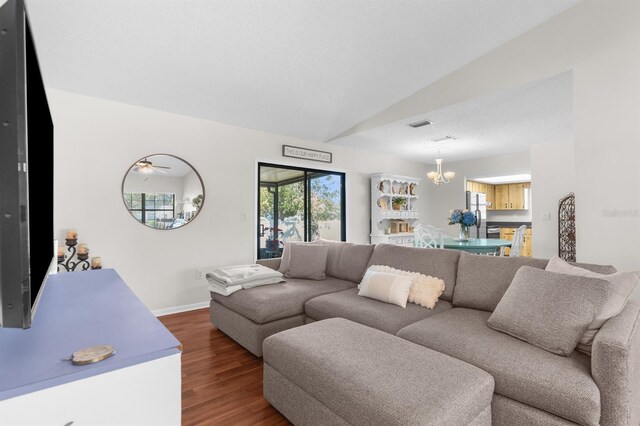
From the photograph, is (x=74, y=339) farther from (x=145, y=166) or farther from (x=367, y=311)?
(x=145, y=166)

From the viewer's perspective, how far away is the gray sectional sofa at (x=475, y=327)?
4.36 ft

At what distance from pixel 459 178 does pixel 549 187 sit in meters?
2.82

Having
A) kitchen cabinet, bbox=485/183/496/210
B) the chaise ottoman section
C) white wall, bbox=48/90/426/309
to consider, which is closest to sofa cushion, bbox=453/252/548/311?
the chaise ottoman section

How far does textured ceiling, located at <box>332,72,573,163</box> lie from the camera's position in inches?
133

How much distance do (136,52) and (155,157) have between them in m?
1.22

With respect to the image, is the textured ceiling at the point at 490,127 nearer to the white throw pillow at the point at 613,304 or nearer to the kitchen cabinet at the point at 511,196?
the white throw pillow at the point at 613,304

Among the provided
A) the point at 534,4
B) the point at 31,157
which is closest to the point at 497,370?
the point at 31,157

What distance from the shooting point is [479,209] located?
25.1 feet

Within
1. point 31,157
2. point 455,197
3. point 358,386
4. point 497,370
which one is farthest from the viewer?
point 455,197

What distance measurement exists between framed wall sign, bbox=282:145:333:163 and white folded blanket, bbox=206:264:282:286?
2.09 m

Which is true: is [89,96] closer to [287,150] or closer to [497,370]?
[287,150]

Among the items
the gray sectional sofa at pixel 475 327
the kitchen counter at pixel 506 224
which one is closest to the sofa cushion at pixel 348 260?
the gray sectional sofa at pixel 475 327

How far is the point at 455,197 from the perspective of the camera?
22.5 ft

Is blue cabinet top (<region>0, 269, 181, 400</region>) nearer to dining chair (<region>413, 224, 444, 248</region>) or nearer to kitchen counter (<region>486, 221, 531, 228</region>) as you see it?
dining chair (<region>413, 224, 444, 248</region>)
